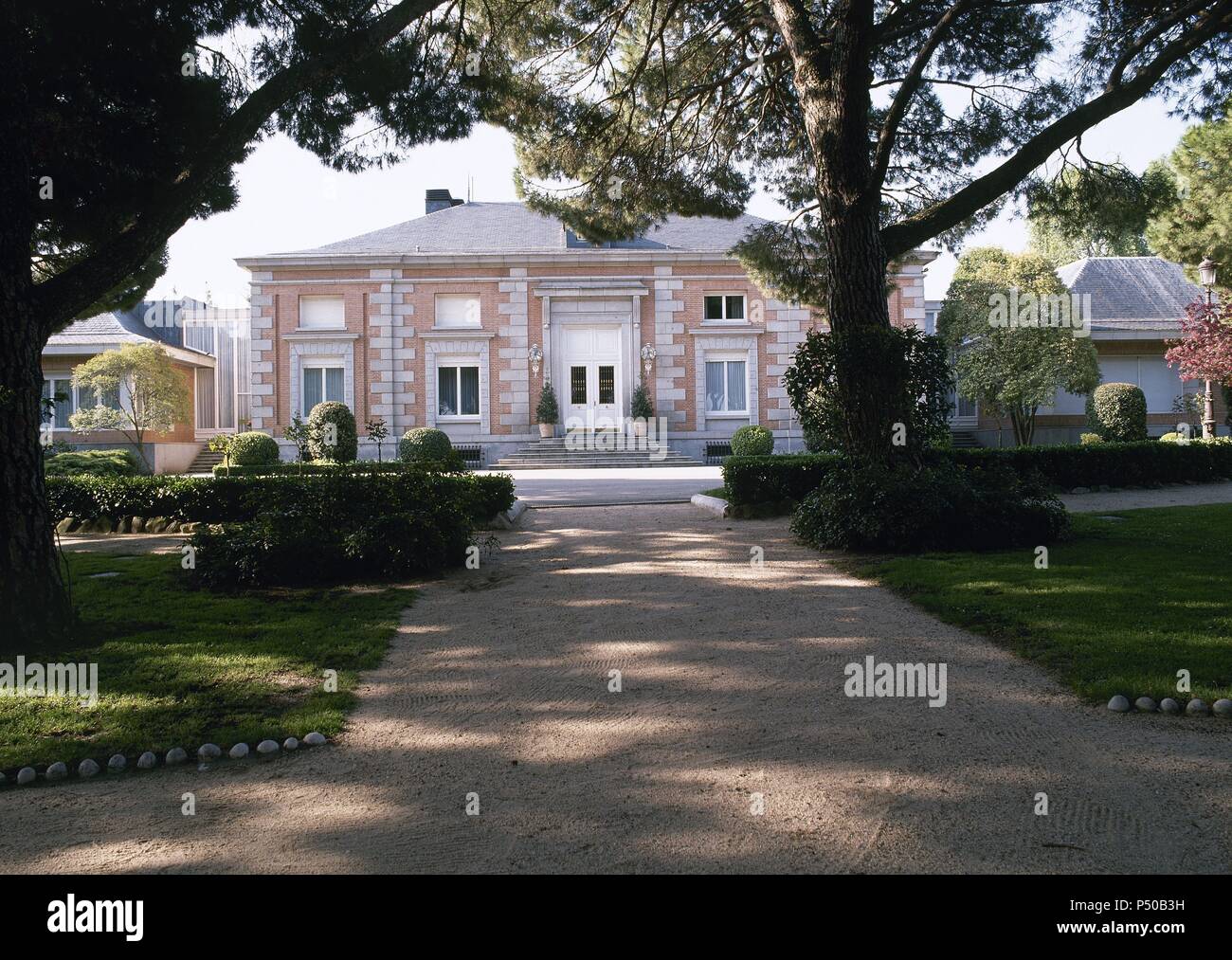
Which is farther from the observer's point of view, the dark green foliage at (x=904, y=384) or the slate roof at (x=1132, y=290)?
the slate roof at (x=1132, y=290)

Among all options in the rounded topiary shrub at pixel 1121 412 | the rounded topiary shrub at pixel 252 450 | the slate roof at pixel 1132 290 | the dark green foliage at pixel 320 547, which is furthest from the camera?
the slate roof at pixel 1132 290

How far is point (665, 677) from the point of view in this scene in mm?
5191

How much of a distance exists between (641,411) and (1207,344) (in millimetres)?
15709

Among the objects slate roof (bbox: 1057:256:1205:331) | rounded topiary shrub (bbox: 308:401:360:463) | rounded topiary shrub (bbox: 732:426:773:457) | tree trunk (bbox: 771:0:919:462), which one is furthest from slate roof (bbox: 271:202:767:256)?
tree trunk (bbox: 771:0:919:462)

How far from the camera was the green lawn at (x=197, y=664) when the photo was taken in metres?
4.46

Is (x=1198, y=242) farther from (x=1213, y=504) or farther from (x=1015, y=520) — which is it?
(x=1015, y=520)

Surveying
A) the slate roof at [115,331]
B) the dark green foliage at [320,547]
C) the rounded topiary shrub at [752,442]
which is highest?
the slate roof at [115,331]

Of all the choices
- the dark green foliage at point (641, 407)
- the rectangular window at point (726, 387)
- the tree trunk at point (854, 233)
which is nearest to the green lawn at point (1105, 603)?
the tree trunk at point (854, 233)

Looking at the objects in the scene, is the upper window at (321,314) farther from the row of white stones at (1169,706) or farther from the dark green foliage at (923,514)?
the row of white stones at (1169,706)

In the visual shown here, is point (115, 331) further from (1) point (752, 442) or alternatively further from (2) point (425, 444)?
(1) point (752, 442)

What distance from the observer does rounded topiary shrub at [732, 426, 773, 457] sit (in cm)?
2505

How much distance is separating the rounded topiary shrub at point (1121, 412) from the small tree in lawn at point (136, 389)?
25886 mm

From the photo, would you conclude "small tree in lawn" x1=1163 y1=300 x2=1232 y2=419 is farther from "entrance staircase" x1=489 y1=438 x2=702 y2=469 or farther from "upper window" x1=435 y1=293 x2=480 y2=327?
"upper window" x1=435 y1=293 x2=480 y2=327
